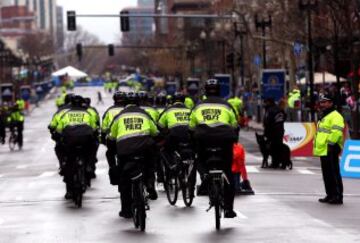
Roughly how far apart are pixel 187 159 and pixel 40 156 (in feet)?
66.2

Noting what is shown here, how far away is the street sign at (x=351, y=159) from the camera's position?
2494 centimetres

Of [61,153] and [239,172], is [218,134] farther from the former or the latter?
[61,153]

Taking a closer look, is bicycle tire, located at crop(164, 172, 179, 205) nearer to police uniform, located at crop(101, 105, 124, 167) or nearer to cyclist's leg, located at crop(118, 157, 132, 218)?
police uniform, located at crop(101, 105, 124, 167)

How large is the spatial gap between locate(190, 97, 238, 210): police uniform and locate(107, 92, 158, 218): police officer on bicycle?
0.64m

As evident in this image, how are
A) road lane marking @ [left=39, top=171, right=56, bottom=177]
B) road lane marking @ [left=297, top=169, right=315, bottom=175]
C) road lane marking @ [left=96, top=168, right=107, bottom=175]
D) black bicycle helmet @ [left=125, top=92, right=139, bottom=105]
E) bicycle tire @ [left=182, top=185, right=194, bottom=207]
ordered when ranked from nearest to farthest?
black bicycle helmet @ [left=125, top=92, right=139, bottom=105], bicycle tire @ [left=182, top=185, right=194, bottom=207], road lane marking @ [left=297, top=169, right=315, bottom=175], road lane marking @ [left=96, top=168, right=107, bottom=175], road lane marking @ [left=39, top=171, right=56, bottom=177]

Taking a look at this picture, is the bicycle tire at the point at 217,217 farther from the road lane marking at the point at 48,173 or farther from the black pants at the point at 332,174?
the road lane marking at the point at 48,173

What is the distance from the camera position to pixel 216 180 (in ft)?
48.0

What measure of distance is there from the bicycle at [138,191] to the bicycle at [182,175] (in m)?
2.64

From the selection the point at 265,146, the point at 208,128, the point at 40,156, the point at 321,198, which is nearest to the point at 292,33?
the point at 40,156

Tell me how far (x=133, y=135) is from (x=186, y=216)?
2.05 metres

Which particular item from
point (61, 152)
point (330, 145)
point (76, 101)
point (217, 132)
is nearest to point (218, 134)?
point (217, 132)

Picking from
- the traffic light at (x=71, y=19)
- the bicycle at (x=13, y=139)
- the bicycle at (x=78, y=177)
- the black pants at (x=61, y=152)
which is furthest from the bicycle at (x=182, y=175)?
the traffic light at (x=71, y=19)

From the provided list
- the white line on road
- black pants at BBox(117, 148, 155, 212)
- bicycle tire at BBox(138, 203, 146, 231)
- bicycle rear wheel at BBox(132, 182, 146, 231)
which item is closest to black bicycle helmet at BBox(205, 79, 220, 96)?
black pants at BBox(117, 148, 155, 212)

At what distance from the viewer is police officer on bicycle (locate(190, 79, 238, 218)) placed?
14.8 meters
